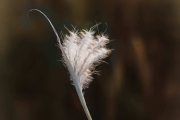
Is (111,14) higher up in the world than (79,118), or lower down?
higher up

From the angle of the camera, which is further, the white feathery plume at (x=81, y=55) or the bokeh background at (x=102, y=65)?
the bokeh background at (x=102, y=65)

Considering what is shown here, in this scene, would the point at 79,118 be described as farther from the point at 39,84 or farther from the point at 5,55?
the point at 5,55

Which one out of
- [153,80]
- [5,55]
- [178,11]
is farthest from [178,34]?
[5,55]

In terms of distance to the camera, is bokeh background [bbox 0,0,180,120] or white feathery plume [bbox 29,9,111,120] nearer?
white feathery plume [bbox 29,9,111,120]

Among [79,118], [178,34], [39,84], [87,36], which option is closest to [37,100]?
[39,84]

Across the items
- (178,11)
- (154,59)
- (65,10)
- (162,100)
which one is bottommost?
(162,100)

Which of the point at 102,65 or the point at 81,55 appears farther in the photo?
the point at 102,65

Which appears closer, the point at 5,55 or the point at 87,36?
the point at 87,36
